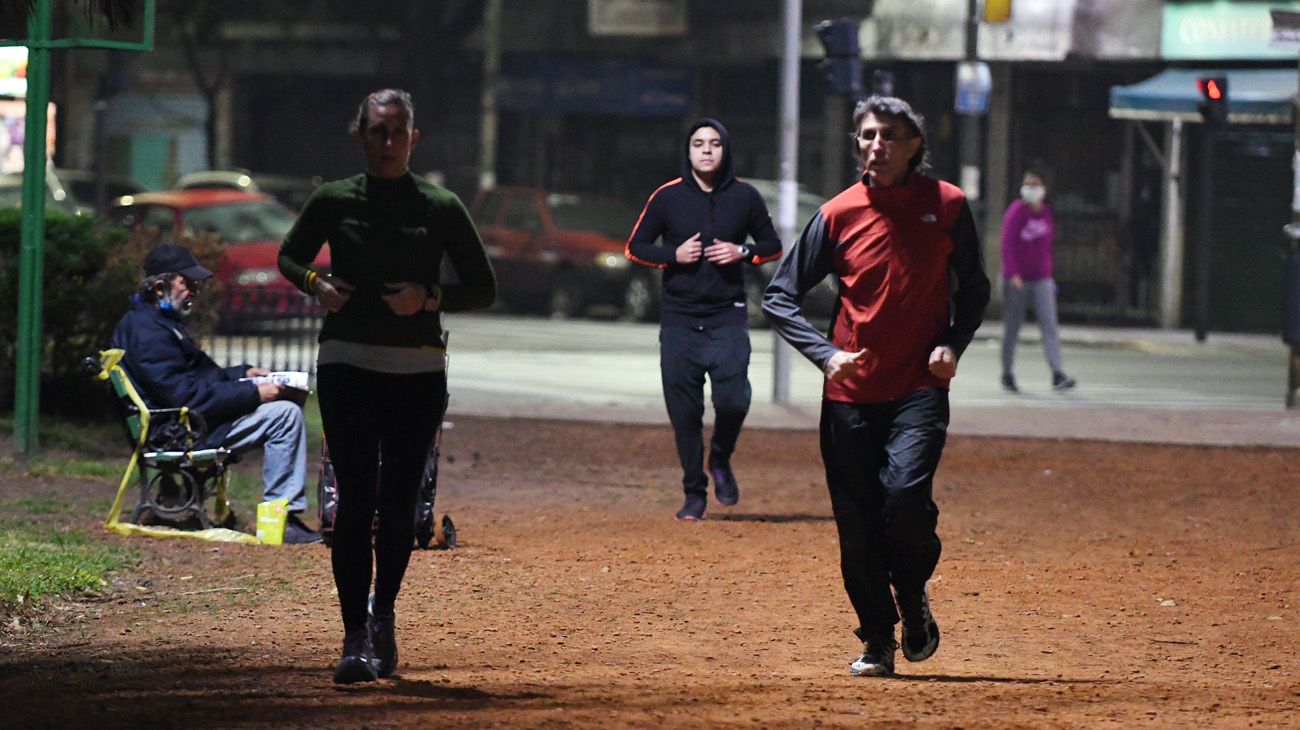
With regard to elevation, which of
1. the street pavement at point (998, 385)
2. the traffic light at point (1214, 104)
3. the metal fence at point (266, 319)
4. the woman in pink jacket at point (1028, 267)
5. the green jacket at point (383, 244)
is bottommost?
the street pavement at point (998, 385)

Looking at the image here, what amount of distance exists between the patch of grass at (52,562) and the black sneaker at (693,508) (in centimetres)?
270

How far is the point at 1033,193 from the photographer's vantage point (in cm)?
1948

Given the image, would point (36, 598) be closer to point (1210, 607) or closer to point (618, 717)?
point (618, 717)

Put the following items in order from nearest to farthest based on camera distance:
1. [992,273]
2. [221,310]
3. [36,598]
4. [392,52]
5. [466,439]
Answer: [36,598]
[466,439]
[221,310]
[992,273]
[392,52]

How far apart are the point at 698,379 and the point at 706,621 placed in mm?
2894

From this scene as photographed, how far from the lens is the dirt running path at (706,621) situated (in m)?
6.30

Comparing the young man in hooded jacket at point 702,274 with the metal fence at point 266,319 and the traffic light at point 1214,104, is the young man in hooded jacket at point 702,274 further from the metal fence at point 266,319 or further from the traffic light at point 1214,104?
the traffic light at point 1214,104

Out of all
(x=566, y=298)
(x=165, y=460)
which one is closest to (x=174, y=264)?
(x=165, y=460)

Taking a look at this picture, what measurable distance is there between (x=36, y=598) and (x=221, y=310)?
8.22 m

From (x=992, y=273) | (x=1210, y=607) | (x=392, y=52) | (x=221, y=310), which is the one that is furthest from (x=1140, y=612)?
(x=392, y=52)

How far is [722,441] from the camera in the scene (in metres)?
11.2

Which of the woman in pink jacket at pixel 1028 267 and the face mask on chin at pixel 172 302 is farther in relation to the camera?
the woman in pink jacket at pixel 1028 267

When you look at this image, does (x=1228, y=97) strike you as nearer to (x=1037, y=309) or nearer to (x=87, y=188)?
(x=1037, y=309)

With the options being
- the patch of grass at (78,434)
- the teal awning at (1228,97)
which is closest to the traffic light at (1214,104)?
the teal awning at (1228,97)
